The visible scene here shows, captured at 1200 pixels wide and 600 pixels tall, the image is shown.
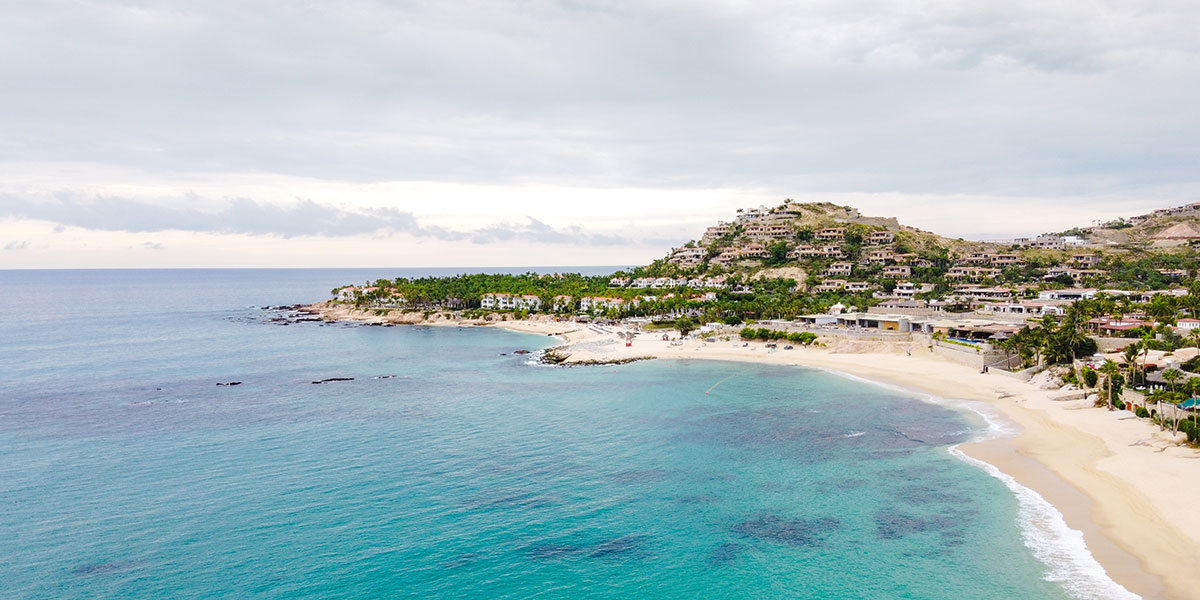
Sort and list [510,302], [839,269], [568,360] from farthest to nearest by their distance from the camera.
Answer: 1. [839,269]
2. [510,302]
3. [568,360]

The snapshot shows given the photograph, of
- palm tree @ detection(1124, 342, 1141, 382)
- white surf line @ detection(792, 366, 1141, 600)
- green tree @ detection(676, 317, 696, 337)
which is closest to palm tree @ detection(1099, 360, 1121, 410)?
palm tree @ detection(1124, 342, 1141, 382)

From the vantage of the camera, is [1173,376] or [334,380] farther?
[334,380]

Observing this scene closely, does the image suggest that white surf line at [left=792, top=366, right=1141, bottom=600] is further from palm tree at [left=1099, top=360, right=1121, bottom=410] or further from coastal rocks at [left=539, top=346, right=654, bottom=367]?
coastal rocks at [left=539, top=346, right=654, bottom=367]

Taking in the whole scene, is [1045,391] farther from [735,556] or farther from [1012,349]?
[735,556]

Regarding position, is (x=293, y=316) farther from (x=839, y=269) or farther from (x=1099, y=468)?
(x=1099, y=468)

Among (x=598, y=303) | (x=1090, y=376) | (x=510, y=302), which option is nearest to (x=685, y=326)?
(x=598, y=303)

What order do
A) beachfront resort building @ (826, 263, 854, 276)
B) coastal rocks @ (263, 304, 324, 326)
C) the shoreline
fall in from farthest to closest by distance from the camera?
1. beachfront resort building @ (826, 263, 854, 276)
2. coastal rocks @ (263, 304, 324, 326)
3. the shoreline
